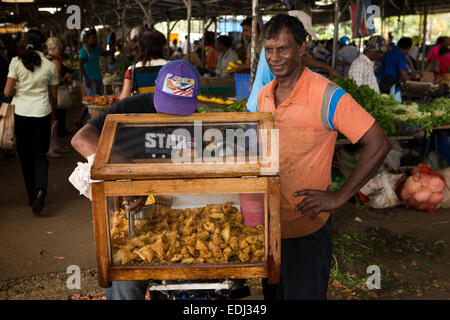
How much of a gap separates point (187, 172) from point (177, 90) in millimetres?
446

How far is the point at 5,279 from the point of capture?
3.83m

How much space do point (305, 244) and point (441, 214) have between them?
4.03 meters

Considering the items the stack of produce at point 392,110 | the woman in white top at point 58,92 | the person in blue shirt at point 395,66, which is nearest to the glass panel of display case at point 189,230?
the stack of produce at point 392,110

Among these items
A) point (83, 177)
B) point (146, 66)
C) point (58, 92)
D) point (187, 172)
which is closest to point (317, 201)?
point (187, 172)

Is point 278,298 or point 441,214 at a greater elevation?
point 278,298

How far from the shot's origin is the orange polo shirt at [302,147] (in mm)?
2027

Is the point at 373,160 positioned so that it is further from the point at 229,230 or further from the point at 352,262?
the point at 352,262

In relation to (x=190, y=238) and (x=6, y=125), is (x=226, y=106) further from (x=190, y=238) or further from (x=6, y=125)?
(x=190, y=238)

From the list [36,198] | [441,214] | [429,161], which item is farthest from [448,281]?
[36,198]

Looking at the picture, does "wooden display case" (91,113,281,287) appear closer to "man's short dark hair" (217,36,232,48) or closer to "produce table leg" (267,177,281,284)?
"produce table leg" (267,177,281,284)

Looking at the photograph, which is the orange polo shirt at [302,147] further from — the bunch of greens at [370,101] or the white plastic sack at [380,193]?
the white plastic sack at [380,193]

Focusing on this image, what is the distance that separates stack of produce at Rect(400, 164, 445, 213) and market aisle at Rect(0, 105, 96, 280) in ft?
12.9

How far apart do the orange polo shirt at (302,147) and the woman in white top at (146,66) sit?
2784 millimetres

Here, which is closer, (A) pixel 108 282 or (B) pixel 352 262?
(A) pixel 108 282
